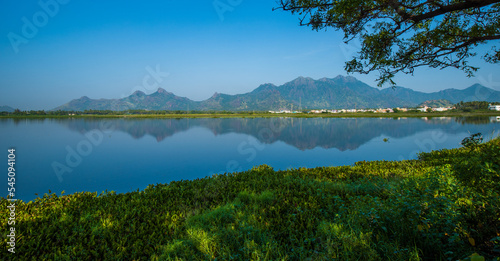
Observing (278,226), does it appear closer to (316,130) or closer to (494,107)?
(316,130)

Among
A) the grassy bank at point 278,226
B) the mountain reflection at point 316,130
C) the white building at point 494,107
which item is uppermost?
the white building at point 494,107

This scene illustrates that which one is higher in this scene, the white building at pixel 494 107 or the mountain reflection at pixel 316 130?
the white building at pixel 494 107

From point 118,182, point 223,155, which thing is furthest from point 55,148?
point 223,155

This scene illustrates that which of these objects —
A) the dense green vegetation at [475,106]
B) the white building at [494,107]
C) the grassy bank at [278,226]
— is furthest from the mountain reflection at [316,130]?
the dense green vegetation at [475,106]

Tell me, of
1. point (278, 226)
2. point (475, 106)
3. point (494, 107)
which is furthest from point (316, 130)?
point (494, 107)

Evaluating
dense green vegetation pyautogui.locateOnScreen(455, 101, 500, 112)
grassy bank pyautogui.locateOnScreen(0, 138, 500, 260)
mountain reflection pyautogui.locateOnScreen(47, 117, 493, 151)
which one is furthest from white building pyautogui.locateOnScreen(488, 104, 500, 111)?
grassy bank pyautogui.locateOnScreen(0, 138, 500, 260)

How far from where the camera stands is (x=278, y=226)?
3869mm

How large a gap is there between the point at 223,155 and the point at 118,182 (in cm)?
890

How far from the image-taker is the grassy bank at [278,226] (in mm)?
2863

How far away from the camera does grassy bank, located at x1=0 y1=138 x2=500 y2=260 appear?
2.86 m

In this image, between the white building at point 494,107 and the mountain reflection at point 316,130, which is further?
the white building at point 494,107

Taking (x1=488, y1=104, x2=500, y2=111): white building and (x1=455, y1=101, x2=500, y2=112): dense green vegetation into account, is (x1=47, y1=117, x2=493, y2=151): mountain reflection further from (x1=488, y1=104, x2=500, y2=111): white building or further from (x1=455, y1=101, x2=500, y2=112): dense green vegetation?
(x1=455, y1=101, x2=500, y2=112): dense green vegetation

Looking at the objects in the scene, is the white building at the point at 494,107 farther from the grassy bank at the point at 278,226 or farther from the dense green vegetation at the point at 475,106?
the grassy bank at the point at 278,226

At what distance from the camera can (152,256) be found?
3201mm
